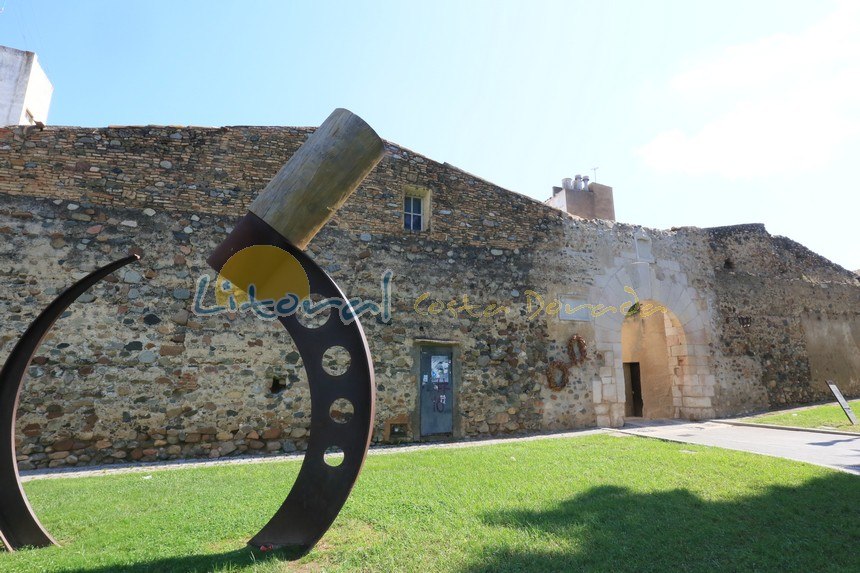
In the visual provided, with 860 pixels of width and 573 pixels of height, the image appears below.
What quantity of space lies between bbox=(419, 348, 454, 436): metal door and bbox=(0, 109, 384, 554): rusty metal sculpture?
5.27m

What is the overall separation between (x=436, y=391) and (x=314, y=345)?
18.2 feet

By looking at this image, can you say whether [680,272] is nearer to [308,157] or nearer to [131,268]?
[308,157]

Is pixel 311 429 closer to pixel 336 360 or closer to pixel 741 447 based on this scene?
pixel 336 360

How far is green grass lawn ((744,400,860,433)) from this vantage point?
7.69 meters

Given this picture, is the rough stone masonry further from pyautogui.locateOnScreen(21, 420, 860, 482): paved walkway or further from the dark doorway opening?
the dark doorway opening

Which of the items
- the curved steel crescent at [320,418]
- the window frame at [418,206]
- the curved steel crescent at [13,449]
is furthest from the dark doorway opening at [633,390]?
the curved steel crescent at [13,449]

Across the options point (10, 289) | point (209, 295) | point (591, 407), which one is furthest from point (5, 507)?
point (591, 407)

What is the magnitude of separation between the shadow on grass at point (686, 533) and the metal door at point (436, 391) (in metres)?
4.25

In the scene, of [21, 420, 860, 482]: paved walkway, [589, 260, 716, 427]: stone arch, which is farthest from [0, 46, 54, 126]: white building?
[589, 260, 716, 427]: stone arch

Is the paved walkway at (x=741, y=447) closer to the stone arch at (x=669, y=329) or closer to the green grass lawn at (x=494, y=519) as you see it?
the green grass lawn at (x=494, y=519)

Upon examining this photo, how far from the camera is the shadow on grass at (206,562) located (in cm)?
216

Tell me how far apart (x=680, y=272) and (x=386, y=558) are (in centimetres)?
1055

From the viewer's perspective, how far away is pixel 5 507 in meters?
2.54

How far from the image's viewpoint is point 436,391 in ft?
25.6
